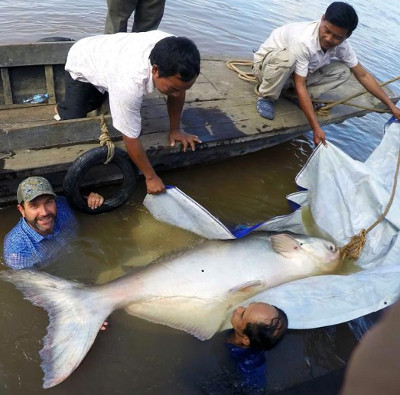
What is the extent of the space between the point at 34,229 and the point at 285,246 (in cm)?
226

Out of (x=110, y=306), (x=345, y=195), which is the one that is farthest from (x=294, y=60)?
(x=110, y=306)

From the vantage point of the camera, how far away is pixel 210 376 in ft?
10.3

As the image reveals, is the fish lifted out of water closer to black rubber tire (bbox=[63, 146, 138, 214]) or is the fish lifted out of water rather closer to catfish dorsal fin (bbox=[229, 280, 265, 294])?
catfish dorsal fin (bbox=[229, 280, 265, 294])

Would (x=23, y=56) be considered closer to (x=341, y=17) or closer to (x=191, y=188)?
(x=191, y=188)

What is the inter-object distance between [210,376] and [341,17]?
3.67 metres

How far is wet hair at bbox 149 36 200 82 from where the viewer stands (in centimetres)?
288

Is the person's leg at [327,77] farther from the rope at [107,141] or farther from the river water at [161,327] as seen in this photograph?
the rope at [107,141]

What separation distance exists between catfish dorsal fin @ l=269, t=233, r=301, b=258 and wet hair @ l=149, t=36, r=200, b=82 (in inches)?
67.6

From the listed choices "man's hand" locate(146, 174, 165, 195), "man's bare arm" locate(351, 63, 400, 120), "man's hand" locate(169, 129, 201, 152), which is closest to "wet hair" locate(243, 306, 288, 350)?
"man's hand" locate(146, 174, 165, 195)

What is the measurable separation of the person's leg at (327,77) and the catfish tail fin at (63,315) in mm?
3815

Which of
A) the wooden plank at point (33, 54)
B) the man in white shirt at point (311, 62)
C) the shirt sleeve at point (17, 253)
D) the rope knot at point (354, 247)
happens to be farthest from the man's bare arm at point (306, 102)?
the shirt sleeve at point (17, 253)

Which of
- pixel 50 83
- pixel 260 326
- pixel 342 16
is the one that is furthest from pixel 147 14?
pixel 260 326

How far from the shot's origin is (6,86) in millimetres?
4504

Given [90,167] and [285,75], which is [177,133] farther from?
[285,75]
